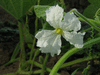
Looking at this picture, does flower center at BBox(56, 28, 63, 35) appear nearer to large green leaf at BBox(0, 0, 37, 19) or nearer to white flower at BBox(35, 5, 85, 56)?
white flower at BBox(35, 5, 85, 56)

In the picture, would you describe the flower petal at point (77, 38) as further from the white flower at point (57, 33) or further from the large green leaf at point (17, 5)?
the large green leaf at point (17, 5)

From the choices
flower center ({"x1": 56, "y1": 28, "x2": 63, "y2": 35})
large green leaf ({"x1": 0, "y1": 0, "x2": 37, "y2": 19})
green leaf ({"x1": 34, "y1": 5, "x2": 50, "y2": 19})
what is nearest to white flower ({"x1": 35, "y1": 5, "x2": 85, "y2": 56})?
flower center ({"x1": 56, "y1": 28, "x2": 63, "y2": 35})

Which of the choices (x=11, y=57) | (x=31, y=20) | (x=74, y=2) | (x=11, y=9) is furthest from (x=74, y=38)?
(x=74, y=2)

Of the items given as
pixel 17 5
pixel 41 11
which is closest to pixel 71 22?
pixel 41 11

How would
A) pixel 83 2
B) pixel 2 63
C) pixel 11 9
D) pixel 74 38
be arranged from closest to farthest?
pixel 74 38 → pixel 11 9 → pixel 2 63 → pixel 83 2

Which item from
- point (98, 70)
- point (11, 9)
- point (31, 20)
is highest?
point (11, 9)

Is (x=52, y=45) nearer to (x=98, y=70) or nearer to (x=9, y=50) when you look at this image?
(x=98, y=70)
